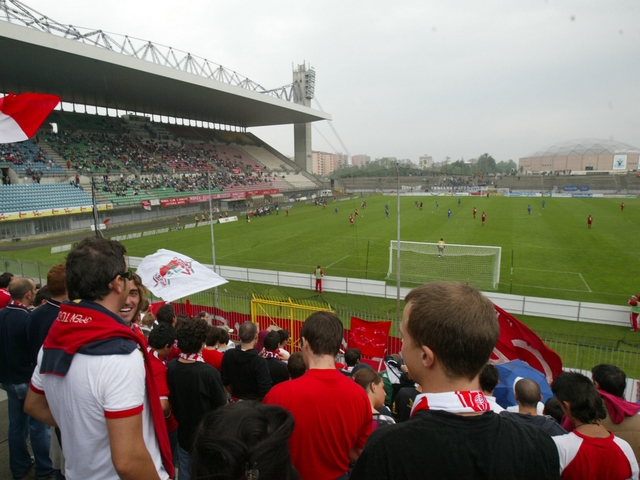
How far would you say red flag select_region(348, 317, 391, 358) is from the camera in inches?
348

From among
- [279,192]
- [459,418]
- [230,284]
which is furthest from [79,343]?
[279,192]

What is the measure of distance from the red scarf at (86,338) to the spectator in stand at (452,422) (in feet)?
4.29

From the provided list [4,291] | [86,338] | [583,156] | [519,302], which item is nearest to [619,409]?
[86,338]

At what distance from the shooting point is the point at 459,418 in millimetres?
1447

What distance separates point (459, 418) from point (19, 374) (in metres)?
4.52

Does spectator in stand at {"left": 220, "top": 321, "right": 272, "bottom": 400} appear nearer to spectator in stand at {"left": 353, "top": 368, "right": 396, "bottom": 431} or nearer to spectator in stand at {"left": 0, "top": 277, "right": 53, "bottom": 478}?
spectator in stand at {"left": 353, "top": 368, "right": 396, "bottom": 431}

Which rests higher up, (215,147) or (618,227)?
(215,147)

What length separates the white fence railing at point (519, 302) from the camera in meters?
12.7

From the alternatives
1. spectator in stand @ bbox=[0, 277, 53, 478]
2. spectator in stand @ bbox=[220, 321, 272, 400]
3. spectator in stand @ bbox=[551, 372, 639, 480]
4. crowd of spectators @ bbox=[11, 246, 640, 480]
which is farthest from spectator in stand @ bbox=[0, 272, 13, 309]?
spectator in stand @ bbox=[551, 372, 639, 480]

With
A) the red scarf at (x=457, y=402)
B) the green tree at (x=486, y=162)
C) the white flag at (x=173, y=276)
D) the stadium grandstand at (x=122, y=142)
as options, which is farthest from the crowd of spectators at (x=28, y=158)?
the green tree at (x=486, y=162)

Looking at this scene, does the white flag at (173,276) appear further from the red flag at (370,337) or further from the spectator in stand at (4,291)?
the red flag at (370,337)

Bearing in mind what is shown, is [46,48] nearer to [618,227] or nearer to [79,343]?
[79,343]

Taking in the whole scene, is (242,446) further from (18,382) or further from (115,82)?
(115,82)

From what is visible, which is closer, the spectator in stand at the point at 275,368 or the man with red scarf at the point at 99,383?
the man with red scarf at the point at 99,383
